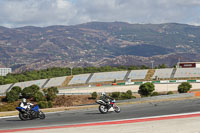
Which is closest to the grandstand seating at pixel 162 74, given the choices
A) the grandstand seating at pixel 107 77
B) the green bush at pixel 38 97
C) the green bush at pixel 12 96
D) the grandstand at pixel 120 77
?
the grandstand at pixel 120 77

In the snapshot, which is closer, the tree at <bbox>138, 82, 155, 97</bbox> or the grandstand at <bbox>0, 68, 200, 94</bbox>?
the tree at <bbox>138, 82, 155, 97</bbox>

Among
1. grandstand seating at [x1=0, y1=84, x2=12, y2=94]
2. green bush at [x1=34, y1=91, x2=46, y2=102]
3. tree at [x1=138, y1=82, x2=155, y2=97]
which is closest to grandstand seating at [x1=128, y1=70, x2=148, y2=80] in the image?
tree at [x1=138, y1=82, x2=155, y2=97]

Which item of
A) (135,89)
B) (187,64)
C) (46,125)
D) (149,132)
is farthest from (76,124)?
(187,64)

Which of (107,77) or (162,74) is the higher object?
(162,74)

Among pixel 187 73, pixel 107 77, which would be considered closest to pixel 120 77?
pixel 107 77

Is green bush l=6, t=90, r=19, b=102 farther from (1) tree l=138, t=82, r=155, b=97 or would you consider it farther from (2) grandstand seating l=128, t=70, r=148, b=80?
(2) grandstand seating l=128, t=70, r=148, b=80

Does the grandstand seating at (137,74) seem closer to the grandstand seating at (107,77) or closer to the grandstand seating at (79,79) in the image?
the grandstand seating at (107,77)

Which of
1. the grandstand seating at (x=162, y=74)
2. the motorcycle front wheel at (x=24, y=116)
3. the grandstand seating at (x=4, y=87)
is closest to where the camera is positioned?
the motorcycle front wheel at (x=24, y=116)

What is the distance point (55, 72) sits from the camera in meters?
159

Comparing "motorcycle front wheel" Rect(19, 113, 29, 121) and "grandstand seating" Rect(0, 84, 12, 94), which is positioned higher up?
"grandstand seating" Rect(0, 84, 12, 94)

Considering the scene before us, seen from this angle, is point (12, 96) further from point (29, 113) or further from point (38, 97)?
point (29, 113)

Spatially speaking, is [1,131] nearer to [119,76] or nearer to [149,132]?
[149,132]

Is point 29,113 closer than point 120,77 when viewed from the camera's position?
Yes

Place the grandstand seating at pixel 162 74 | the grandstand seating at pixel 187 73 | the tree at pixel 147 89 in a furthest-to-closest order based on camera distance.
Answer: the grandstand seating at pixel 162 74 < the grandstand seating at pixel 187 73 < the tree at pixel 147 89
